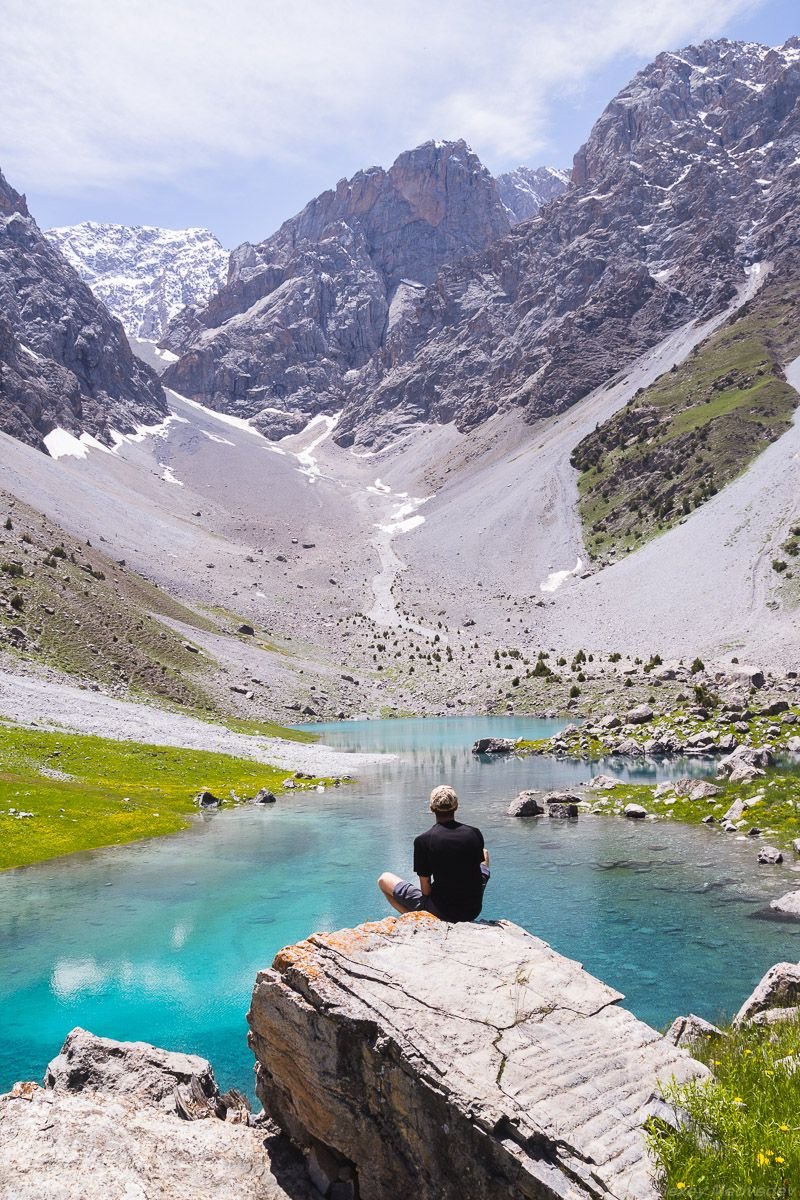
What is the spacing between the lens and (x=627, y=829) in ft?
107

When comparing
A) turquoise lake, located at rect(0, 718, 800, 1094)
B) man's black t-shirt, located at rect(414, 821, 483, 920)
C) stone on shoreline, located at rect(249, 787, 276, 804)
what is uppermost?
man's black t-shirt, located at rect(414, 821, 483, 920)

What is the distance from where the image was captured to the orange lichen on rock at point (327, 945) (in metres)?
9.41

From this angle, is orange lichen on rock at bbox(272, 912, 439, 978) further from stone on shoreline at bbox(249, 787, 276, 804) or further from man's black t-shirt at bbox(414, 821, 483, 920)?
stone on shoreline at bbox(249, 787, 276, 804)

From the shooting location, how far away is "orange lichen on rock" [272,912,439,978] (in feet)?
30.9

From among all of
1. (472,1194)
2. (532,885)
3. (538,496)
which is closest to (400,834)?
(532,885)

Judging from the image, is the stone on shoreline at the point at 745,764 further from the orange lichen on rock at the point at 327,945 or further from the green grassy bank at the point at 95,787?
the orange lichen on rock at the point at 327,945

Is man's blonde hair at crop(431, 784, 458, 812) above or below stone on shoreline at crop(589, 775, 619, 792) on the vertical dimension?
above

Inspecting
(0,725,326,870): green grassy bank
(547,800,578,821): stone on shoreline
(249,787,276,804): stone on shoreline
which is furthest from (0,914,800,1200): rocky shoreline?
(249,787,276,804): stone on shoreline

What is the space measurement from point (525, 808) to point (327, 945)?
92.6 ft

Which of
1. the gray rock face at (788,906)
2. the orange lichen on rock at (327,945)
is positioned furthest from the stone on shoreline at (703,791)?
the orange lichen on rock at (327,945)

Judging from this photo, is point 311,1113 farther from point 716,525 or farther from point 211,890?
point 716,525

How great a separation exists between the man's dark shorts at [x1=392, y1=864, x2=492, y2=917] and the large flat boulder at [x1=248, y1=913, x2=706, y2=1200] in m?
0.77

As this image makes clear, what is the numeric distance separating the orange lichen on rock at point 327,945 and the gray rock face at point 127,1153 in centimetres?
209

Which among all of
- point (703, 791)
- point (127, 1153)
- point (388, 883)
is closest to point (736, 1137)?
point (127, 1153)
